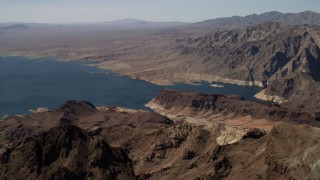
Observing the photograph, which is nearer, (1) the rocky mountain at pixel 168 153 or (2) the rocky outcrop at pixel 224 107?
(1) the rocky mountain at pixel 168 153

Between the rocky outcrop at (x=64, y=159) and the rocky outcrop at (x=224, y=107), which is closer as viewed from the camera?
the rocky outcrop at (x=64, y=159)

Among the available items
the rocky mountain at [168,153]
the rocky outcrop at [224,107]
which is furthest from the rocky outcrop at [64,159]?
the rocky outcrop at [224,107]

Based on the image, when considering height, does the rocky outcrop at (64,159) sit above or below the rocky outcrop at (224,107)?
above

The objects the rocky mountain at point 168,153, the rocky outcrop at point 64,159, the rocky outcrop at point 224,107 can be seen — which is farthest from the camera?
the rocky outcrop at point 224,107

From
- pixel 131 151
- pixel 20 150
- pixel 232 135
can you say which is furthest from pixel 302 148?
pixel 20 150

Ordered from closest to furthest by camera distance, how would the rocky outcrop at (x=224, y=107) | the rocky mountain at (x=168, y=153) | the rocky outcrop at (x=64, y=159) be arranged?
1. the rocky mountain at (x=168, y=153)
2. the rocky outcrop at (x=64, y=159)
3. the rocky outcrop at (x=224, y=107)

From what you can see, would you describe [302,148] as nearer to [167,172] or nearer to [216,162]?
[216,162]

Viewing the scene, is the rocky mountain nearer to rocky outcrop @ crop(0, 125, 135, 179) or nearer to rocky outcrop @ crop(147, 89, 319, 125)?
rocky outcrop @ crop(0, 125, 135, 179)

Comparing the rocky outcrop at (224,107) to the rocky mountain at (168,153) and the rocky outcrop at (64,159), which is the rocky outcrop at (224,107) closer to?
the rocky mountain at (168,153)
